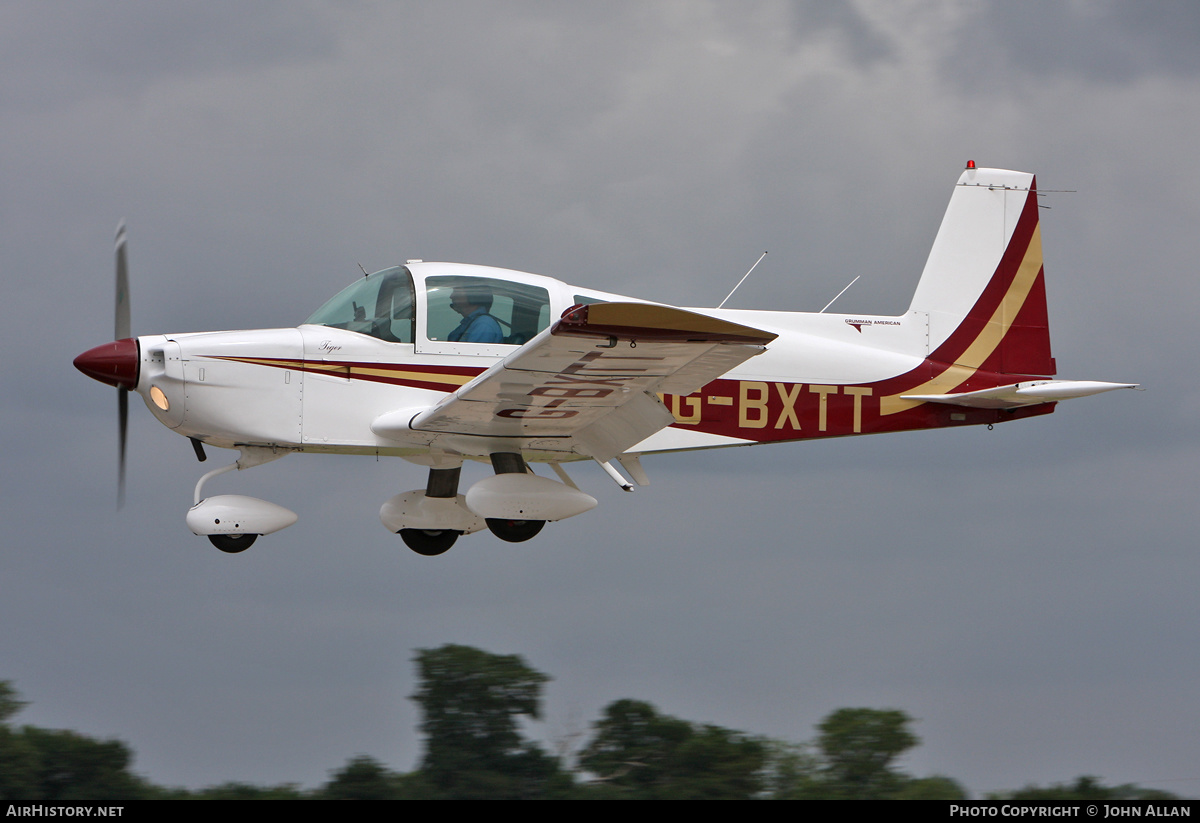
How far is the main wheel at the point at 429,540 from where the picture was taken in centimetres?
1035

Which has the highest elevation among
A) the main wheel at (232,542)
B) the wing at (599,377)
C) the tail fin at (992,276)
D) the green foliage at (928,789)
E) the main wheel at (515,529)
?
the tail fin at (992,276)

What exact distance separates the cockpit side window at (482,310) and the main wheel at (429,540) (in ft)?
6.42

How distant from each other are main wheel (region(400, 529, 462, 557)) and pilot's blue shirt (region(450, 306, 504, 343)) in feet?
6.27

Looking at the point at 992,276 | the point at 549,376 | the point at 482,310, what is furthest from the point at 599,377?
the point at 992,276

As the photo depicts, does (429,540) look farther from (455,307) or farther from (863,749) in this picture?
(863,749)

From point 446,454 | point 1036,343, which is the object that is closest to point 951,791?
point 1036,343

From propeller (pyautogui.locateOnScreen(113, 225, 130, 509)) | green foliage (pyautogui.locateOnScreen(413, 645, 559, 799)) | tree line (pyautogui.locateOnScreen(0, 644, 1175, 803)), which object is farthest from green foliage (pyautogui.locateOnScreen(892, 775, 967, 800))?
propeller (pyautogui.locateOnScreen(113, 225, 130, 509))

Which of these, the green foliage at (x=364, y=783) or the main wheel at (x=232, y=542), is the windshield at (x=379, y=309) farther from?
the green foliage at (x=364, y=783)

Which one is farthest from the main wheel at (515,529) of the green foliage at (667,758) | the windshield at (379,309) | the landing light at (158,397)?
the green foliage at (667,758)

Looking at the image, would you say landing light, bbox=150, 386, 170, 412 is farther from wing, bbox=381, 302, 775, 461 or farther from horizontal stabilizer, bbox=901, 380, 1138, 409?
horizontal stabilizer, bbox=901, 380, 1138, 409

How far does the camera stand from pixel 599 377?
8008 mm

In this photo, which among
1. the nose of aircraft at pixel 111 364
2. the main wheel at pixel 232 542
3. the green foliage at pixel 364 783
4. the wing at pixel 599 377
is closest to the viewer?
the wing at pixel 599 377

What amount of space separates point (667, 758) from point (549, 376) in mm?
11641

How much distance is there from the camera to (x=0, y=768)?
54.3ft
